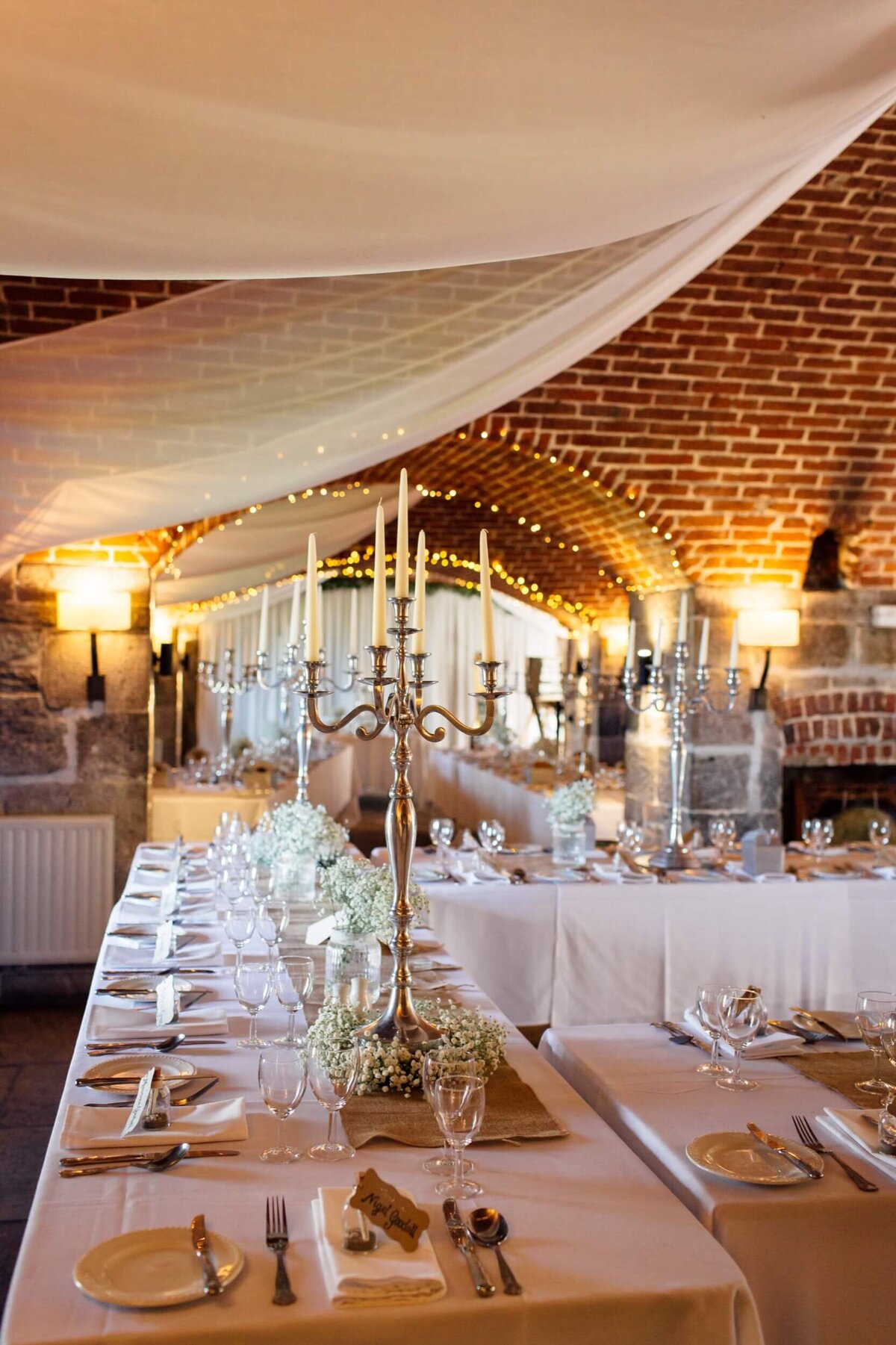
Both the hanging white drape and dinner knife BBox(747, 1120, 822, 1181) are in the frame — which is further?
the hanging white drape

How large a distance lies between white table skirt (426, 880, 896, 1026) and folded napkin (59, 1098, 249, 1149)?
231cm

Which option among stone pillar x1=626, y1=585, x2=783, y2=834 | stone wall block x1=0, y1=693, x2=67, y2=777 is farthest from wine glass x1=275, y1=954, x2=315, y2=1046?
stone pillar x1=626, y1=585, x2=783, y2=834

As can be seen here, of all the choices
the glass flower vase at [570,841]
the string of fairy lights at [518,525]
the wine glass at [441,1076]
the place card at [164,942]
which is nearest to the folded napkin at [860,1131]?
the wine glass at [441,1076]

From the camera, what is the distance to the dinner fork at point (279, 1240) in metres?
1.35

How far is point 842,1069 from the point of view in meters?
2.23

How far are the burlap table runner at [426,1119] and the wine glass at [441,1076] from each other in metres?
0.06

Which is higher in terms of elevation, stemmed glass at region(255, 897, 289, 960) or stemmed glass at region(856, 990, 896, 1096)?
stemmed glass at region(255, 897, 289, 960)

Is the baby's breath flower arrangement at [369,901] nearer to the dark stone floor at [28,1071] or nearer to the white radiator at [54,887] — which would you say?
the dark stone floor at [28,1071]

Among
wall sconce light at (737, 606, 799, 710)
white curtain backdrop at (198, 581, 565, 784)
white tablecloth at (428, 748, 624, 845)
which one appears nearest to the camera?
wall sconce light at (737, 606, 799, 710)

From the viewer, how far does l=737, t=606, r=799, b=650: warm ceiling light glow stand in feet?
19.7

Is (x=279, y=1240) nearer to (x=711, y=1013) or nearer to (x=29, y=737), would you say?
(x=711, y=1013)

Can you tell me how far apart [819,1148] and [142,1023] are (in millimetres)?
1316

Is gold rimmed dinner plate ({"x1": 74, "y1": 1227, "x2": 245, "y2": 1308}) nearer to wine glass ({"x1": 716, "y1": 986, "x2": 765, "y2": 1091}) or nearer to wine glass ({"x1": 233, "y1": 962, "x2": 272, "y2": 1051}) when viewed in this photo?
wine glass ({"x1": 233, "y1": 962, "x2": 272, "y2": 1051})

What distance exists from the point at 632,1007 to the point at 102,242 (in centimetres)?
318
